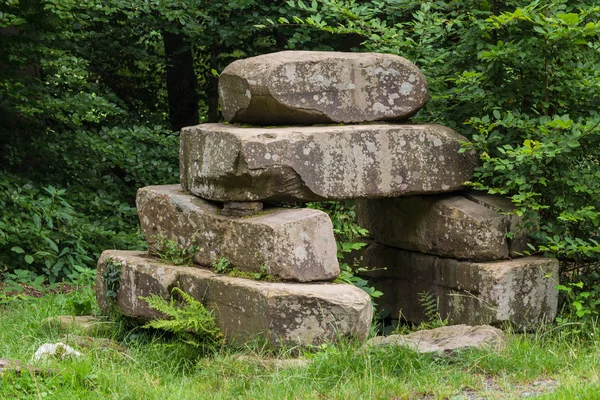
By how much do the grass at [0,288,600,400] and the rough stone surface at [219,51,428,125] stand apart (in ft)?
5.99

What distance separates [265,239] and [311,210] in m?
0.41

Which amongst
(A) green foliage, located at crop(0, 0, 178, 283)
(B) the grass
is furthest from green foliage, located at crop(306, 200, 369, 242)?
(A) green foliage, located at crop(0, 0, 178, 283)

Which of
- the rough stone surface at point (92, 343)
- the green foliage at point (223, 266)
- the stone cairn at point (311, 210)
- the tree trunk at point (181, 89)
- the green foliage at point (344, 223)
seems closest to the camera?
the stone cairn at point (311, 210)

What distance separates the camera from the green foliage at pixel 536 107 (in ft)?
21.2

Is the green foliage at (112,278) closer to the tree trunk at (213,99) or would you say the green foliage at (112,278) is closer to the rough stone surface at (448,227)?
the rough stone surface at (448,227)

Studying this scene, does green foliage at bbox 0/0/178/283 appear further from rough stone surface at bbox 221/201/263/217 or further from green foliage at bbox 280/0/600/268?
green foliage at bbox 280/0/600/268

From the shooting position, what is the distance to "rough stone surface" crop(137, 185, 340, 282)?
19.7 feet

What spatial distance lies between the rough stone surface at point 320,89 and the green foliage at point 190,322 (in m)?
1.54

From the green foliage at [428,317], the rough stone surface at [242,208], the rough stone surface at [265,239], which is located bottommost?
the green foliage at [428,317]

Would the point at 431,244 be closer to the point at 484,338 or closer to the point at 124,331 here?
the point at 484,338

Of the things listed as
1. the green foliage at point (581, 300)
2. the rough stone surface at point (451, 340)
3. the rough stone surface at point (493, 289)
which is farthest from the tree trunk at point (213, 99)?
the rough stone surface at point (451, 340)

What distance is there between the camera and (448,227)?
697 cm

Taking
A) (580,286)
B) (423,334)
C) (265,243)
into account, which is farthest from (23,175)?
(580,286)

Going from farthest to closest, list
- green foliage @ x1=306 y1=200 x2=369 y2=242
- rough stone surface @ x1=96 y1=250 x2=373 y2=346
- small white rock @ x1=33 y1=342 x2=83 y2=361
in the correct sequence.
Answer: green foliage @ x1=306 y1=200 x2=369 y2=242 < rough stone surface @ x1=96 y1=250 x2=373 y2=346 < small white rock @ x1=33 y1=342 x2=83 y2=361
